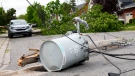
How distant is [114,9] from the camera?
129 feet

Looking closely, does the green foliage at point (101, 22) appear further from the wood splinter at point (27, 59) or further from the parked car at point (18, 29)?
the wood splinter at point (27, 59)

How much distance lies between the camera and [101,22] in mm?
24078

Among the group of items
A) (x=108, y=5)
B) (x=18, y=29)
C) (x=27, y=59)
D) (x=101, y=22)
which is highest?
(x=108, y=5)

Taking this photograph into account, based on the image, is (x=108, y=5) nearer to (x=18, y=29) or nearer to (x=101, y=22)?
(x=101, y=22)

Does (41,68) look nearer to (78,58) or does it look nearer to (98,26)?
(78,58)

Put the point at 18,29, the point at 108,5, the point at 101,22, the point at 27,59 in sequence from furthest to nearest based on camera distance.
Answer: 1. the point at 108,5
2. the point at 18,29
3. the point at 101,22
4. the point at 27,59

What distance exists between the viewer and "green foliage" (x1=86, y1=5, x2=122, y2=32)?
2373 centimetres

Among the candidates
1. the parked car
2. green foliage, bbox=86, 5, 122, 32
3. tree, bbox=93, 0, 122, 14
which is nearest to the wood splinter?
green foliage, bbox=86, 5, 122, 32

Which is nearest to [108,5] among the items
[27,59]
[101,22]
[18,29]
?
[101,22]

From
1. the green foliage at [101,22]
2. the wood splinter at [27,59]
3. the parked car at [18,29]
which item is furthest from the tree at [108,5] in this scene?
the wood splinter at [27,59]

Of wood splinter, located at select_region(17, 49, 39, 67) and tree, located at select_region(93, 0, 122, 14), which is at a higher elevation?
tree, located at select_region(93, 0, 122, 14)

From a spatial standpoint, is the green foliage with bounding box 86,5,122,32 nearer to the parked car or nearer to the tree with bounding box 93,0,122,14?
the parked car

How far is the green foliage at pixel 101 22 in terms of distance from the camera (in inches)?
934

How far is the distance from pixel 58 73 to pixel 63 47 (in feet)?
2.24
